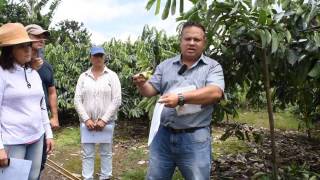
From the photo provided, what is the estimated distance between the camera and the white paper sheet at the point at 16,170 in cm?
314

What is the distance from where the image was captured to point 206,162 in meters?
3.40

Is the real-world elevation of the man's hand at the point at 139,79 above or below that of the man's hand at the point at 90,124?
above

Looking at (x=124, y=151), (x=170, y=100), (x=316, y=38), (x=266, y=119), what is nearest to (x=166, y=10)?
(x=170, y=100)

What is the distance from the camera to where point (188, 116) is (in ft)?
11.0

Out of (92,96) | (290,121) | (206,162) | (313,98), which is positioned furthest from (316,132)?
(206,162)

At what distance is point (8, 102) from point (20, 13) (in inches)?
442

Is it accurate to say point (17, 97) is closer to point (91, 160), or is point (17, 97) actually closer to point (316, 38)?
point (91, 160)

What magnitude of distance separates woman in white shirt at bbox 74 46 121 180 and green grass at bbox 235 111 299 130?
4809mm

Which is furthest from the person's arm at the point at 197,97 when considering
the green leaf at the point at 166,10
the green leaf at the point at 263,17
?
the green leaf at the point at 166,10

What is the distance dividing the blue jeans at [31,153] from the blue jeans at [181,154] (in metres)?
0.84

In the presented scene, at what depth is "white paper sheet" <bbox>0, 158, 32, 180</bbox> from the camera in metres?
3.14

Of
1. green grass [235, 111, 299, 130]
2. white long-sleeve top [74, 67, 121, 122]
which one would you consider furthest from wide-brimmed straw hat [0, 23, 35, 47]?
green grass [235, 111, 299, 130]

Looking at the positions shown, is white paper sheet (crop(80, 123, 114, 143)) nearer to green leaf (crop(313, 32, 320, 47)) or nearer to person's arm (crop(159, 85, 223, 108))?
person's arm (crop(159, 85, 223, 108))

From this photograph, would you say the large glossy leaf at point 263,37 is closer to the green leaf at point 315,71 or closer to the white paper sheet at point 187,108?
the green leaf at point 315,71
